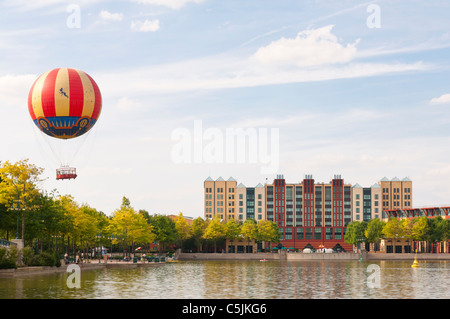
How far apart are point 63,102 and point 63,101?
0.30 feet

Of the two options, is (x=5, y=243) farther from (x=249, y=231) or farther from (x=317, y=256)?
(x=249, y=231)

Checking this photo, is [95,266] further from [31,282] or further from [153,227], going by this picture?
[153,227]

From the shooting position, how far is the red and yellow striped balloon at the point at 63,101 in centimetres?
5534

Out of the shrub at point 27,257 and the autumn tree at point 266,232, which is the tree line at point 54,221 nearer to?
the shrub at point 27,257

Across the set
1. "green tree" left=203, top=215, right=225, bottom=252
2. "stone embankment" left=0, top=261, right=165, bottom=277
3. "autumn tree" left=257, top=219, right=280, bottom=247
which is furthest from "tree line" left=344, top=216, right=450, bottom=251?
"stone embankment" left=0, top=261, right=165, bottom=277

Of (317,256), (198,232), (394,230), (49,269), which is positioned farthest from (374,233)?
(49,269)

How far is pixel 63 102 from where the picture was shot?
5534 centimetres

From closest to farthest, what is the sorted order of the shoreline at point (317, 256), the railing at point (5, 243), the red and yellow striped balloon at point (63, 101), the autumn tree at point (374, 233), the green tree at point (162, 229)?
1. the red and yellow striped balloon at point (63, 101)
2. the railing at point (5, 243)
3. the green tree at point (162, 229)
4. the shoreline at point (317, 256)
5. the autumn tree at point (374, 233)

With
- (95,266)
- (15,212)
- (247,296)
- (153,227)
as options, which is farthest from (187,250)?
(247,296)

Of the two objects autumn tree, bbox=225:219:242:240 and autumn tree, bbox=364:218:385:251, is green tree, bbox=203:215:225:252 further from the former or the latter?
autumn tree, bbox=364:218:385:251

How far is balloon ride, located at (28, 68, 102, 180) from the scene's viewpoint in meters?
55.3

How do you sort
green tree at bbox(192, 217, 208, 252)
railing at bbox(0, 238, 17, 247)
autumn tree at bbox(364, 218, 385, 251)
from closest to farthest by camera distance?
railing at bbox(0, 238, 17, 247) < autumn tree at bbox(364, 218, 385, 251) < green tree at bbox(192, 217, 208, 252)

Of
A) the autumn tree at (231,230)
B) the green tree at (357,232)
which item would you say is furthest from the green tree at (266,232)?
the green tree at (357,232)
